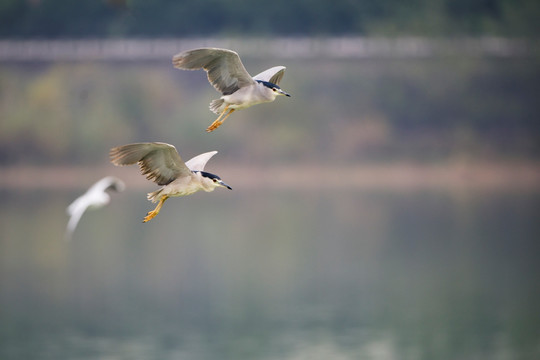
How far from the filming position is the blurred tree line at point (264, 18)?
198 feet

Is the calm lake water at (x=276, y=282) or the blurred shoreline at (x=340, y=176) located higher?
the blurred shoreline at (x=340, y=176)

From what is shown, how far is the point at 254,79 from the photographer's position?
38.9 feet

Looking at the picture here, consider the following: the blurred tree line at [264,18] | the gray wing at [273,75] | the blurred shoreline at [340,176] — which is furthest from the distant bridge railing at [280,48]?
the gray wing at [273,75]

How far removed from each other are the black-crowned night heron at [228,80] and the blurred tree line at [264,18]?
47.6 m

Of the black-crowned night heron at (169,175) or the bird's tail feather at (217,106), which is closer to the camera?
the black-crowned night heron at (169,175)

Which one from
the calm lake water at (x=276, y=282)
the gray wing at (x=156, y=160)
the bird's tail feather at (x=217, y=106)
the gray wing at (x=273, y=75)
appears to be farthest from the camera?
the calm lake water at (x=276, y=282)

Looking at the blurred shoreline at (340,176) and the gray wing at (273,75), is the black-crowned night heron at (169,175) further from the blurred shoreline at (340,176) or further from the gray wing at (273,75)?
the blurred shoreline at (340,176)

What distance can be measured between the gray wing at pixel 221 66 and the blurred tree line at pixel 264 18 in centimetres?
4759

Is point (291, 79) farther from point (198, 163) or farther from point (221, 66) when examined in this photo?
point (198, 163)

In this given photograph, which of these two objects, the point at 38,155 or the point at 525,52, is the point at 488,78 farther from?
the point at 38,155

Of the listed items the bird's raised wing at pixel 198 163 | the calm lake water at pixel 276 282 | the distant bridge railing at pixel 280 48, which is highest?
the distant bridge railing at pixel 280 48

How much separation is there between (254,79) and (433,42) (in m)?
48.5

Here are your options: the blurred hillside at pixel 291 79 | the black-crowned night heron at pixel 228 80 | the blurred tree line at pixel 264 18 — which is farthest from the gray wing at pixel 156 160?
the blurred tree line at pixel 264 18

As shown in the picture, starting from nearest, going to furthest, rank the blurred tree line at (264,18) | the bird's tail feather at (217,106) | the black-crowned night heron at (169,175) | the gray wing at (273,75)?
the black-crowned night heron at (169,175) → the bird's tail feather at (217,106) → the gray wing at (273,75) → the blurred tree line at (264,18)
